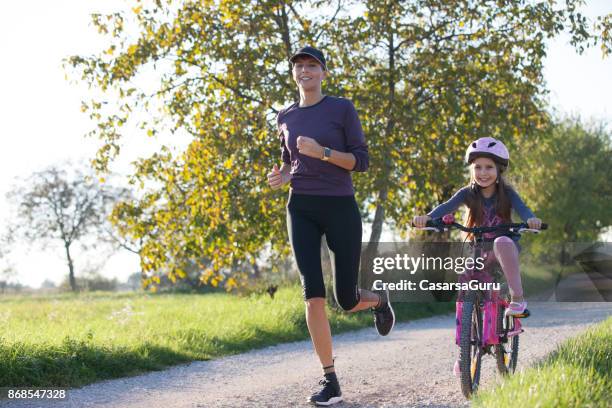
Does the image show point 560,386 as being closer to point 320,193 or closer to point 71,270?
point 320,193

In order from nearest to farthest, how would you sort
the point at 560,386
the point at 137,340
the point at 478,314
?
the point at 560,386, the point at 478,314, the point at 137,340

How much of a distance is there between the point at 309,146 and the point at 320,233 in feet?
2.50

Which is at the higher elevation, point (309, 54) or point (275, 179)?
point (309, 54)

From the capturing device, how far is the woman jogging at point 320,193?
5.36m

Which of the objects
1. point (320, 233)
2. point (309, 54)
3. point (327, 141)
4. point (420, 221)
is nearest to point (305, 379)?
point (320, 233)

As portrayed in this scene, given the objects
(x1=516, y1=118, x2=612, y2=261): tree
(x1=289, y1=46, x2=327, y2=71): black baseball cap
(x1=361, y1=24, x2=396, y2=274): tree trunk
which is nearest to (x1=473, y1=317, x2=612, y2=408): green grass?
(x1=289, y1=46, x2=327, y2=71): black baseball cap

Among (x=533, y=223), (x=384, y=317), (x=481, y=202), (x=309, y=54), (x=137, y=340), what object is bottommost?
(x=137, y=340)

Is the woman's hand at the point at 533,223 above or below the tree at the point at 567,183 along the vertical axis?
below

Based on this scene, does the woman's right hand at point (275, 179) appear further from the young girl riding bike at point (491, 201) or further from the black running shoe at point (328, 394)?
the black running shoe at point (328, 394)

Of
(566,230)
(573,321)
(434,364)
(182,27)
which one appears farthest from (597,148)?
(434,364)

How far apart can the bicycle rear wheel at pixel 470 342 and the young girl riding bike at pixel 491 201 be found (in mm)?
155

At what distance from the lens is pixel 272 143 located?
12.7 meters

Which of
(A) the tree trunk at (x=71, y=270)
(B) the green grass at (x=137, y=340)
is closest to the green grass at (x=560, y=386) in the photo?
(B) the green grass at (x=137, y=340)

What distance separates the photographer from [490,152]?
5.62 metres
